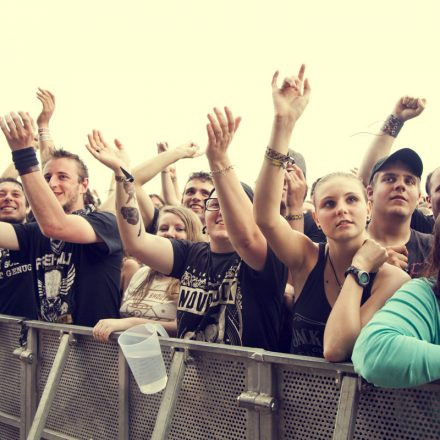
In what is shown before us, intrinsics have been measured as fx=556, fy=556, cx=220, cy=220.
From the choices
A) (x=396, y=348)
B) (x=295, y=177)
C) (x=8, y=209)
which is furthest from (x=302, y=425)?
(x=8, y=209)

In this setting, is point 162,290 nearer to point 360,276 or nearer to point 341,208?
point 341,208

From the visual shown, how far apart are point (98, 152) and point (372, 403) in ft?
7.10

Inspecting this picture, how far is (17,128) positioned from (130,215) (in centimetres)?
88

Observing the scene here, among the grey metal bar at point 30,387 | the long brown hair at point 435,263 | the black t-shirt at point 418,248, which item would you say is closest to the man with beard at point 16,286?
the grey metal bar at point 30,387

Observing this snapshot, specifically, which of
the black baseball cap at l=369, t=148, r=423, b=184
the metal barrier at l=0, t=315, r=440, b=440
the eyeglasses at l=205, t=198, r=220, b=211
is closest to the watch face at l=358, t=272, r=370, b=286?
the metal barrier at l=0, t=315, r=440, b=440

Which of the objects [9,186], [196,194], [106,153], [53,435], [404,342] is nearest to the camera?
[404,342]

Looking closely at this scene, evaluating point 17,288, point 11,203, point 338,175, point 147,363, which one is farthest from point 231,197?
point 11,203

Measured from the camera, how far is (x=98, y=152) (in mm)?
3307

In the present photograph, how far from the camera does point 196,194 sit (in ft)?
14.0

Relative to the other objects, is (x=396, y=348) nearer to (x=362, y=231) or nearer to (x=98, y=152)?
(x=362, y=231)

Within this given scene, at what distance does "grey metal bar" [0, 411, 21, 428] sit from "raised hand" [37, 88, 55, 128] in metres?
2.33

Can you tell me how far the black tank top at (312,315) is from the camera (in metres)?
2.29

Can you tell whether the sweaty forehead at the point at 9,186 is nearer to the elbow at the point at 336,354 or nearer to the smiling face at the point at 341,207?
the smiling face at the point at 341,207

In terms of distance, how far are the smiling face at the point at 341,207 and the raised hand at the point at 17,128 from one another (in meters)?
1.78
